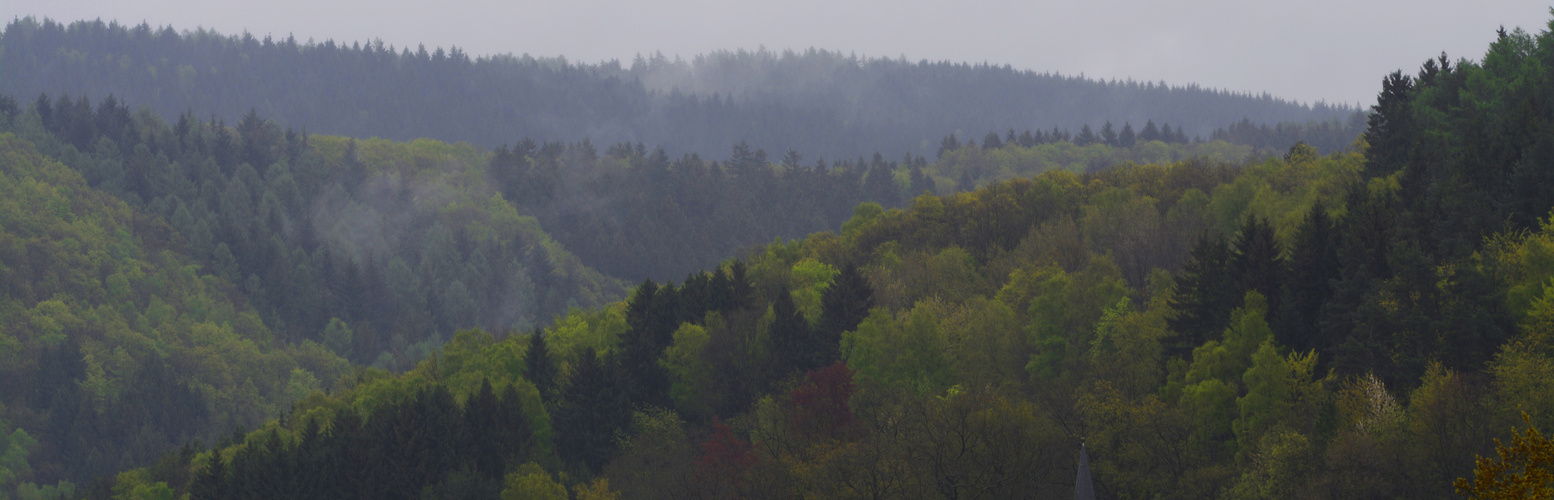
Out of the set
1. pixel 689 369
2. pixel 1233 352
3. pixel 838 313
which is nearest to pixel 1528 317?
pixel 1233 352

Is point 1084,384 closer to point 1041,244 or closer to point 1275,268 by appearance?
point 1275,268

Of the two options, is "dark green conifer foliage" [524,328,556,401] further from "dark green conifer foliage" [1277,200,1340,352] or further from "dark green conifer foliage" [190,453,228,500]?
"dark green conifer foliage" [1277,200,1340,352]

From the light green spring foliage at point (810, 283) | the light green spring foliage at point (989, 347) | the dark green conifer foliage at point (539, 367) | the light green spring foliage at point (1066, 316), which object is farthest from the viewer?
the light green spring foliage at point (810, 283)

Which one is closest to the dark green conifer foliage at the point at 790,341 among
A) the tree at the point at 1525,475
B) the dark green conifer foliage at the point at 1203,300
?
the dark green conifer foliage at the point at 1203,300

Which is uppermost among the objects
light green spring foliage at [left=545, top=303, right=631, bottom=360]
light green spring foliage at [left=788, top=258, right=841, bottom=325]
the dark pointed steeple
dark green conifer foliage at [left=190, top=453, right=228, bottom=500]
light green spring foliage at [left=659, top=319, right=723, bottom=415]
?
the dark pointed steeple

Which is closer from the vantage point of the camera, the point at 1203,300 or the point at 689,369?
the point at 1203,300

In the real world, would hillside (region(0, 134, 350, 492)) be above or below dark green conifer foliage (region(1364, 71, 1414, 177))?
below

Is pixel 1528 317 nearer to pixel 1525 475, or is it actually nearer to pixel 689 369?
pixel 1525 475

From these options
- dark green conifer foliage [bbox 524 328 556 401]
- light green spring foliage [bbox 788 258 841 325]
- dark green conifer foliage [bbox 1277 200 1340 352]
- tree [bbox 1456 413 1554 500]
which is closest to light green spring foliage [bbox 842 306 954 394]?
light green spring foliage [bbox 788 258 841 325]

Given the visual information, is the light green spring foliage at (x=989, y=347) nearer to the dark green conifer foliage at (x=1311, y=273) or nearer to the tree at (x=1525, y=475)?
the dark green conifer foliage at (x=1311, y=273)

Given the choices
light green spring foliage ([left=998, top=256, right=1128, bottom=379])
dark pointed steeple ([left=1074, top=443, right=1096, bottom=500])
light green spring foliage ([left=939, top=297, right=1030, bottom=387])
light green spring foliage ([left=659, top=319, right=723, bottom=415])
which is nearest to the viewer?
dark pointed steeple ([left=1074, top=443, right=1096, bottom=500])

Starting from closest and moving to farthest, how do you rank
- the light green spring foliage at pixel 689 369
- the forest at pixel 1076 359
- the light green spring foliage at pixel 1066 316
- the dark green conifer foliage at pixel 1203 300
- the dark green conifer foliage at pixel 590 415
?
the forest at pixel 1076 359, the dark green conifer foliage at pixel 1203 300, the light green spring foliage at pixel 1066 316, the dark green conifer foliage at pixel 590 415, the light green spring foliage at pixel 689 369

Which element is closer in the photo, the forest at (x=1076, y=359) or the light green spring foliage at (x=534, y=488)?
the forest at (x=1076, y=359)

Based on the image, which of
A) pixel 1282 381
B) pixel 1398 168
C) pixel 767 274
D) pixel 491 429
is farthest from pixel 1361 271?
pixel 767 274
